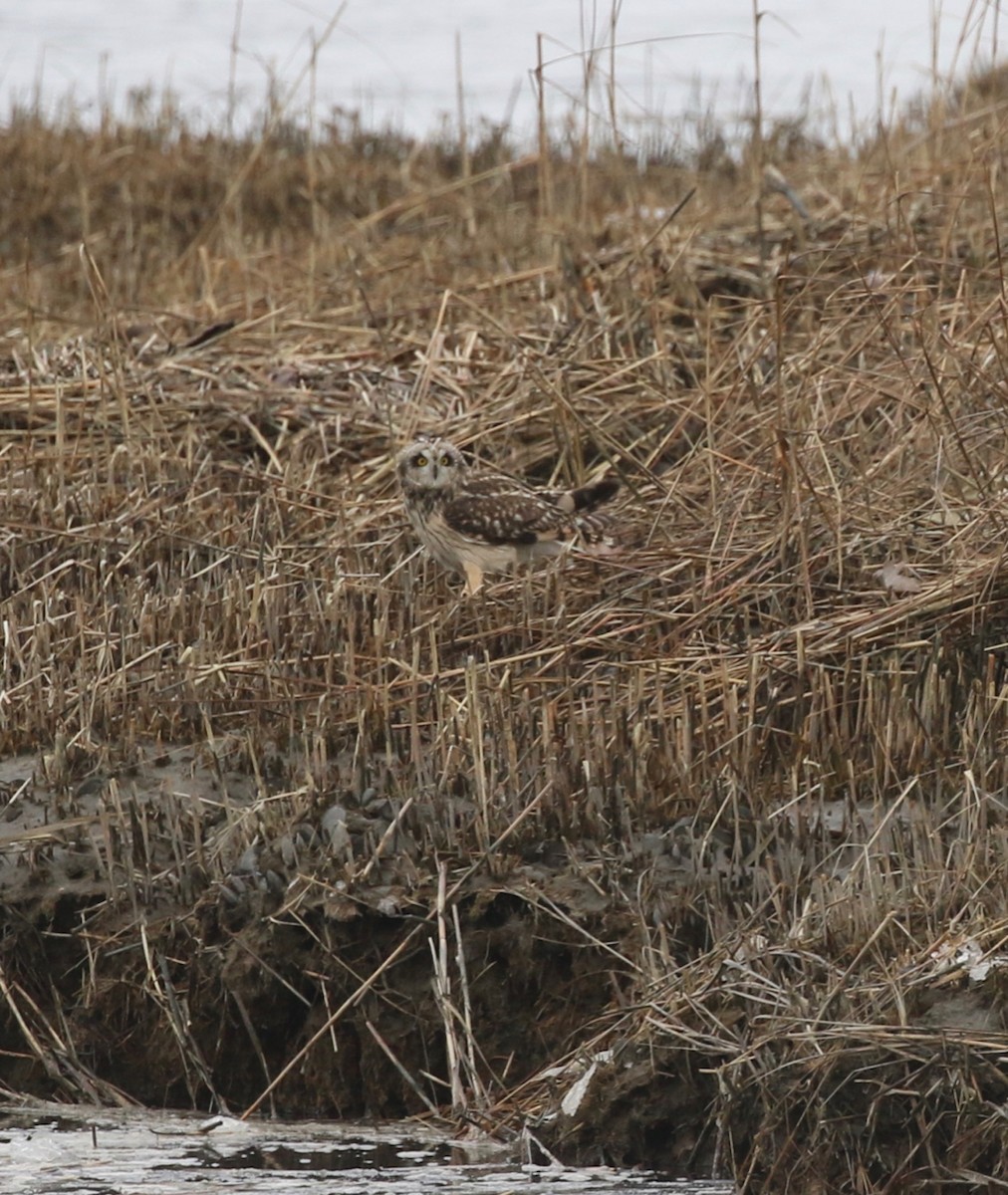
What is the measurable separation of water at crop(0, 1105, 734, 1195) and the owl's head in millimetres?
2687

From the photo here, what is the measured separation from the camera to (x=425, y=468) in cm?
677

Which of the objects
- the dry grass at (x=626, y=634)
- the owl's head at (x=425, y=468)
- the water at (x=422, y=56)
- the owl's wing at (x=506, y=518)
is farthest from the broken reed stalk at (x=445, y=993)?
the water at (x=422, y=56)

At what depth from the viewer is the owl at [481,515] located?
22.0ft

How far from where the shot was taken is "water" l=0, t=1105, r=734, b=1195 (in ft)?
13.6

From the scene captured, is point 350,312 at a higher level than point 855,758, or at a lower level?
higher

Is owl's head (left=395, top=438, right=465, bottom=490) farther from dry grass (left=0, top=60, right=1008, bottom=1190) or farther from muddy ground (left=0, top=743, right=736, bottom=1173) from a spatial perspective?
muddy ground (left=0, top=743, right=736, bottom=1173)

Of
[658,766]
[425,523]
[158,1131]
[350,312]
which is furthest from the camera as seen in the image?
[350,312]

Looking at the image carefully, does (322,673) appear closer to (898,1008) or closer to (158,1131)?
(158,1131)

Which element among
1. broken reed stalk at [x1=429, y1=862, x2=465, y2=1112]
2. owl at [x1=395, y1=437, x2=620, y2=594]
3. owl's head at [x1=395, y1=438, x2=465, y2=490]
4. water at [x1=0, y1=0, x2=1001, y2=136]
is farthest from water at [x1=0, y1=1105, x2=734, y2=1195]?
water at [x1=0, y1=0, x2=1001, y2=136]

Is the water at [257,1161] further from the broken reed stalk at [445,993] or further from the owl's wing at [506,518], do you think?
the owl's wing at [506,518]

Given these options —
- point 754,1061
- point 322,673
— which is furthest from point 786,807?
point 322,673

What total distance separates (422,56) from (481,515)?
14.8 meters

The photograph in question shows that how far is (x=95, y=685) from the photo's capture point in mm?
5906

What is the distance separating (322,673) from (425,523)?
2.65ft
